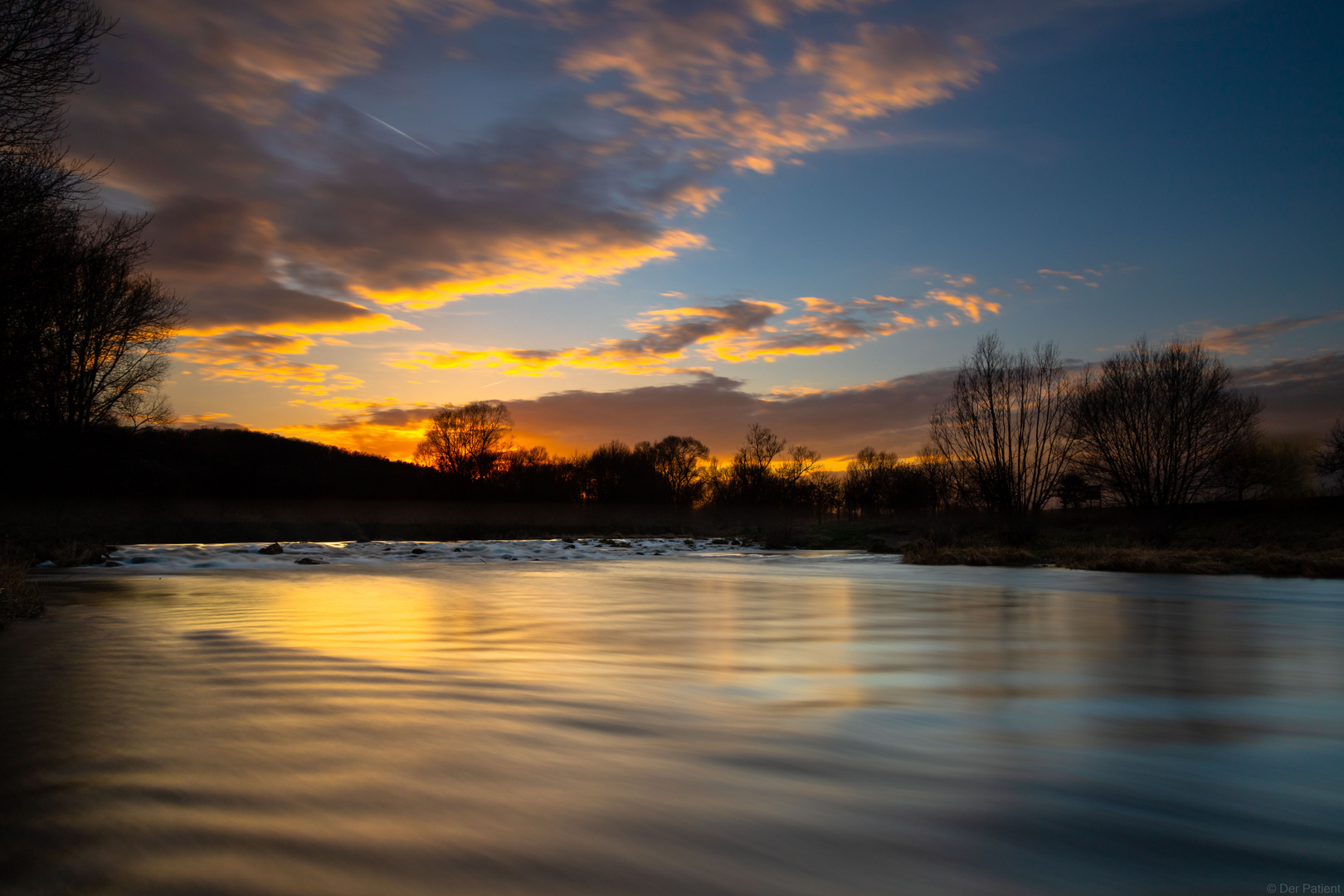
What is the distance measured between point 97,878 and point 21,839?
1.30ft

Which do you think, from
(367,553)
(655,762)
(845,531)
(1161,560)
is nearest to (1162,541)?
(1161,560)

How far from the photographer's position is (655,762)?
2818mm

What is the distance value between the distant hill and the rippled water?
780 inches

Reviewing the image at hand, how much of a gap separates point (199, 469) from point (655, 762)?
4922cm

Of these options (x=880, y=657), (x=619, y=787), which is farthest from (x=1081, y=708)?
(x=619, y=787)

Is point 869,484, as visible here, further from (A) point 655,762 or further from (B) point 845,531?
(A) point 655,762

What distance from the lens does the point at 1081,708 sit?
13.2 feet

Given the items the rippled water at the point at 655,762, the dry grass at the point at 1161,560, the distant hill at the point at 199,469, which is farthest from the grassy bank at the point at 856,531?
the rippled water at the point at 655,762

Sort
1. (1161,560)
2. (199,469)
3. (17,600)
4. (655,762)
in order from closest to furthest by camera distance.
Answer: (655,762) < (17,600) < (1161,560) < (199,469)

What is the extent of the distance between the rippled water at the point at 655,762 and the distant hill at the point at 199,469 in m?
19.8

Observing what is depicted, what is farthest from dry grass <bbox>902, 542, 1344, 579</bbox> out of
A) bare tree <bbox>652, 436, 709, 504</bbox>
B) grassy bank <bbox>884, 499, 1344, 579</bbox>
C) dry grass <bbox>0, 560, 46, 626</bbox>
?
bare tree <bbox>652, 436, 709, 504</bbox>

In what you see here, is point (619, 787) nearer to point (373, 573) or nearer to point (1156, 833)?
point (1156, 833)

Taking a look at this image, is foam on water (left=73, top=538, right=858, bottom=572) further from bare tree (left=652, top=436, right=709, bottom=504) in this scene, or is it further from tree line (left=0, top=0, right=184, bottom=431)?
bare tree (left=652, top=436, right=709, bottom=504)

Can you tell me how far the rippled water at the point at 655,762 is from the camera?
1843mm
